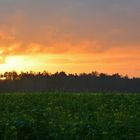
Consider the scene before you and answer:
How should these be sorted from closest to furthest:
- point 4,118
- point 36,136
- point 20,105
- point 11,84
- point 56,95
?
point 36,136, point 4,118, point 20,105, point 56,95, point 11,84

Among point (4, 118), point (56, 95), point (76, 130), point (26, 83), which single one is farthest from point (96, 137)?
point (26, 83)

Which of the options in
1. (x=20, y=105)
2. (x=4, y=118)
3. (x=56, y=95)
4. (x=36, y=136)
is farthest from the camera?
(x=56, y=95)

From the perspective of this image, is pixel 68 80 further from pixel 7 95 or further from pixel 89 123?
pixel 89 123

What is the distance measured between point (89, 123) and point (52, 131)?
1231mm

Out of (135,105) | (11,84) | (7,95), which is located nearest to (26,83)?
(11,84)

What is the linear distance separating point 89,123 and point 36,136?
64.9 inches

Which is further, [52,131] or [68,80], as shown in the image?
[68,80]

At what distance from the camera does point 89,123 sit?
16.9 m

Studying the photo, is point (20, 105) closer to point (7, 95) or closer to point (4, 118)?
point (7, 95)

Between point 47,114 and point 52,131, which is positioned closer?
point 52,131

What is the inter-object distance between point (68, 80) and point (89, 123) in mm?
23739

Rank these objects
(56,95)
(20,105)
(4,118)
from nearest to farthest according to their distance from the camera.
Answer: (4,118), (20,105), (56,95)

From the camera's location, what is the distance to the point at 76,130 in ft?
53.3

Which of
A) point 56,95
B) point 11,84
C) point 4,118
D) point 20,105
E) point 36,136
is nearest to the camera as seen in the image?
point 36,136
